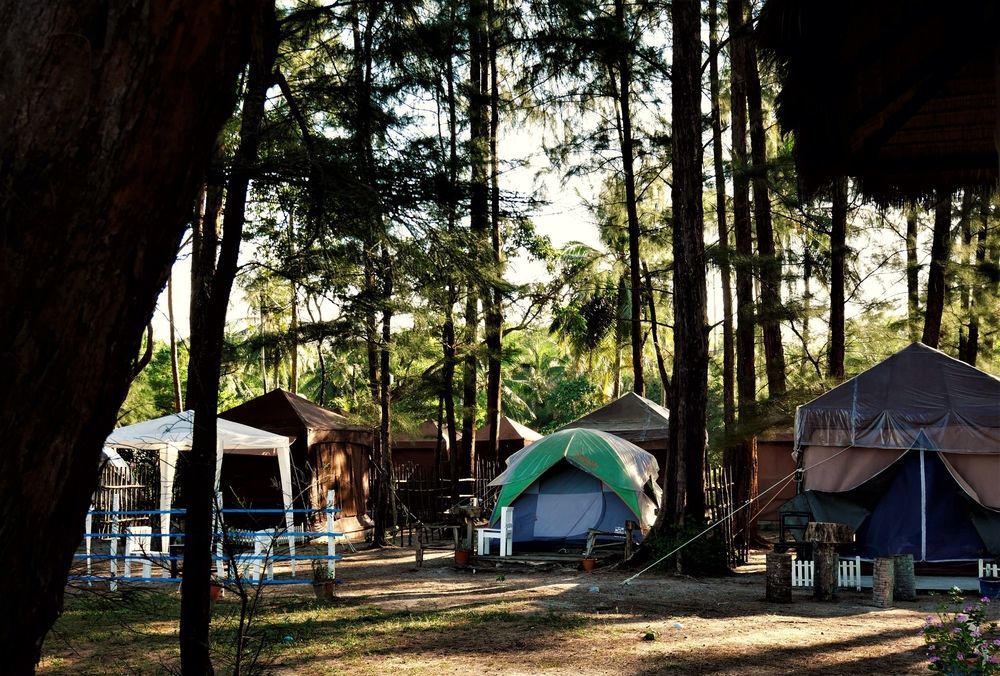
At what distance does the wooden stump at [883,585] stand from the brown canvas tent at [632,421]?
33.8 ft

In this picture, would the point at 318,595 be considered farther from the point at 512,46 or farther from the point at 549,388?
the point at 549,388

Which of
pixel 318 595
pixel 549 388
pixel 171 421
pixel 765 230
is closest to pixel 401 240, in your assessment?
pixel 318 595

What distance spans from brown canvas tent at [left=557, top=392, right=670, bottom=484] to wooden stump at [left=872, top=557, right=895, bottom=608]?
33.8 ft

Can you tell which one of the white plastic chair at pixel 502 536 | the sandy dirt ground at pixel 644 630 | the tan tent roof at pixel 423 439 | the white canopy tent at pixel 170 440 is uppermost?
the tan tent roof at pixel 423 439

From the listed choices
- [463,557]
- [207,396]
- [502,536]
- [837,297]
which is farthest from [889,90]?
[837,297]

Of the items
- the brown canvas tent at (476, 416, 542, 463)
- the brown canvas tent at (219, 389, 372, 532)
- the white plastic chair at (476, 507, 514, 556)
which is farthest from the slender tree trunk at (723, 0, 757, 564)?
the brown canvas tent at (476, 416, 542, 463)

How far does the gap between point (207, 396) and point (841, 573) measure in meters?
9.30

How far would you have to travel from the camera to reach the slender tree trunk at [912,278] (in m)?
21.1

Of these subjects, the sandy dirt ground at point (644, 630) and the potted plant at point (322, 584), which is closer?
the sandy dirt ground at point (644, 630)

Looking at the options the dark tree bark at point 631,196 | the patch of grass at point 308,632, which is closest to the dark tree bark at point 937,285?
the dark tree bark at point 631,196

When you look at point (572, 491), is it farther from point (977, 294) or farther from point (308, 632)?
point (977, 294)

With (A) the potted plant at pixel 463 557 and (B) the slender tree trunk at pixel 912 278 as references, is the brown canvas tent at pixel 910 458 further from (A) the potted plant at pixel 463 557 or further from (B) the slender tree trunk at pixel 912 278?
(B) the slender tree trunk at pixel 912 278

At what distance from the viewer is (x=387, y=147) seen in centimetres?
→ 666

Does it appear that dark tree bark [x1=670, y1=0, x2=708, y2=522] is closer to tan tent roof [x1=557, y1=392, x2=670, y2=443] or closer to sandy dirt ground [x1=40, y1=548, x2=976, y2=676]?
sandy dirt ground [x1=40, y1=548, x2=976, y2=676]
